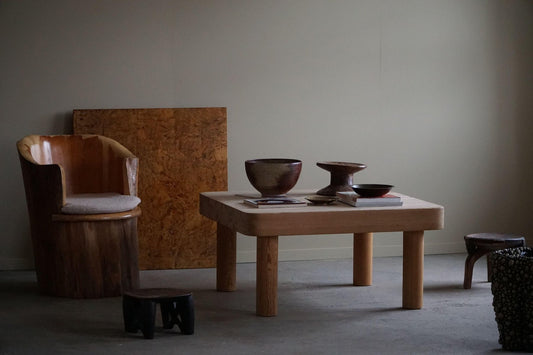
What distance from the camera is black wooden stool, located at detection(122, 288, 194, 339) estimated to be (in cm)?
368

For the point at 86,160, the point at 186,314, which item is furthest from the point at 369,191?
the point at 86,160

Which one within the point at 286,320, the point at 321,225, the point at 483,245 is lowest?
the point at 286,320

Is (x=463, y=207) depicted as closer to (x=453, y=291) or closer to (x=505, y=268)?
(x=453, y=291)

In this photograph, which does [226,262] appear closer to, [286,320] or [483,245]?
[286,320]

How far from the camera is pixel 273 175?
4336mm

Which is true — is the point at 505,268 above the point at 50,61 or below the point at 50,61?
below

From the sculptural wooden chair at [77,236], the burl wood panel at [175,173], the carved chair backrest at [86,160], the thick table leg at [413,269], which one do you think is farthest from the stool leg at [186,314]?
the burl wood panel at [175,173]

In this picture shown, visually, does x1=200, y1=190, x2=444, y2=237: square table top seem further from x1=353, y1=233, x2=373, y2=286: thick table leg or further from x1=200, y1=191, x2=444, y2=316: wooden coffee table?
x1=353, y1=233, x2=373, y2=286: thick table leg

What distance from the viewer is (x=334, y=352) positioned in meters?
3.50

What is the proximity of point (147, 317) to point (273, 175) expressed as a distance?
107 centimetres

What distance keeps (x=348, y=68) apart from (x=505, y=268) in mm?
2466

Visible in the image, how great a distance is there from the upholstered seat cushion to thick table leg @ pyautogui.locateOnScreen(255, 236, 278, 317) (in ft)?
2.88

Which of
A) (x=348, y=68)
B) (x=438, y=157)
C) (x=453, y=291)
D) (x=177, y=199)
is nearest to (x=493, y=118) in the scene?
(x=438, y=157)

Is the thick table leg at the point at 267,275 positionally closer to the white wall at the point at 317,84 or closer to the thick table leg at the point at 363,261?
the thick table leg at the point at 363,261
